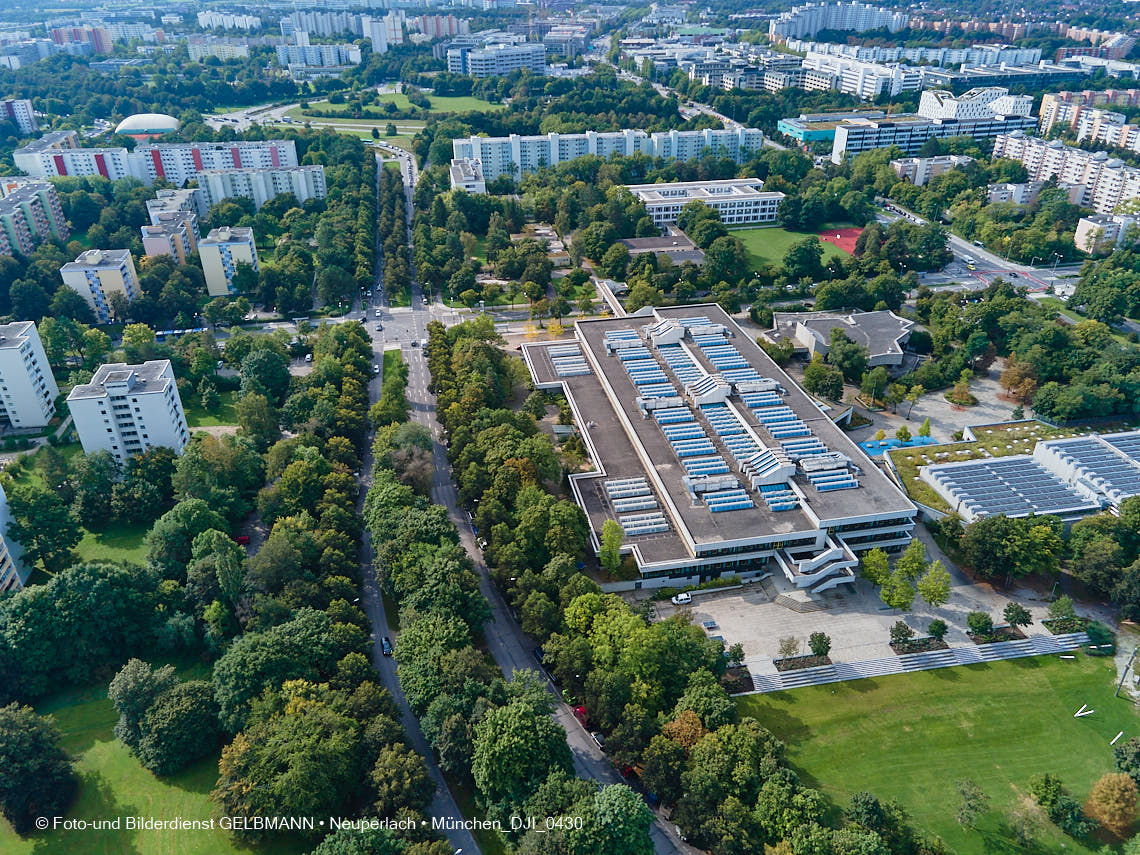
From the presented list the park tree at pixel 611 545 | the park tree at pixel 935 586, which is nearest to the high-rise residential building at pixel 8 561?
the park tree at pixel 611 545

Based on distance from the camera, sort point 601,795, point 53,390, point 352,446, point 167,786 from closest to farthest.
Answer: point 601,795
point 167,786
point 352,446
point 53,390

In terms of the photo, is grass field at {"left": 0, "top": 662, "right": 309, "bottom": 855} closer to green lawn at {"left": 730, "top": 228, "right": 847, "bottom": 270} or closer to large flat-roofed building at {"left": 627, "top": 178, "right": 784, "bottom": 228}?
green lawn at {"left": 730, "top": 228, "right": 847, "bottom": 270}

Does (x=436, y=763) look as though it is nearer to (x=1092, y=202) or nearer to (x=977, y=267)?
(x=977, y=267)

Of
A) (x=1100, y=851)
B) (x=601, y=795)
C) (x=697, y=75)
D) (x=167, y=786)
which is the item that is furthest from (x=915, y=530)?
(x=697, y=75)

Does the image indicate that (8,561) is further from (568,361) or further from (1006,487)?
(1006,487)

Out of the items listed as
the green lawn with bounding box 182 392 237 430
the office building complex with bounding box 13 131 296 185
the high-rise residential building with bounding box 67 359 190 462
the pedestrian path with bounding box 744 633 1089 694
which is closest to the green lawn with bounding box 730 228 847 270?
the pedestrian path with bounding box 744 633 1089 694

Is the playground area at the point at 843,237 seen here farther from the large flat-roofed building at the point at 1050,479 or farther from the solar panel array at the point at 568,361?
the large flat-roofed building at the point at 1050,479
